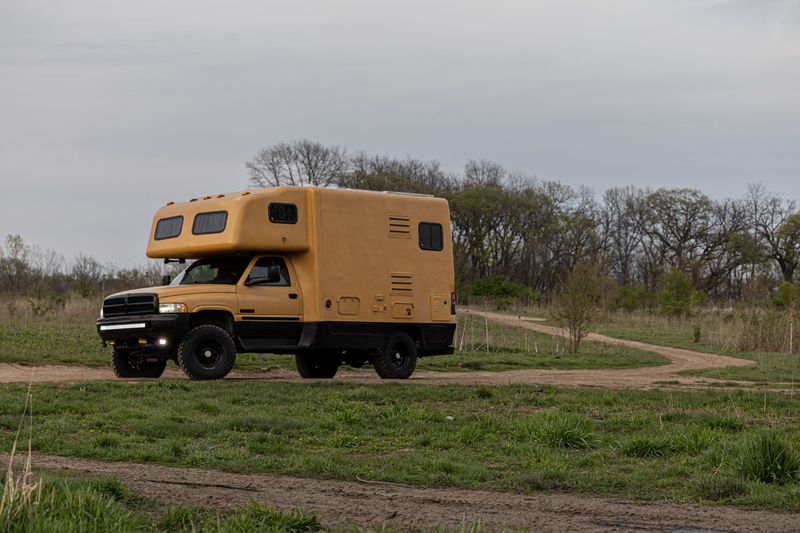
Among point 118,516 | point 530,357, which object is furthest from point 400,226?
point 118,516

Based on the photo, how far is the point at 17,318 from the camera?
3003cm

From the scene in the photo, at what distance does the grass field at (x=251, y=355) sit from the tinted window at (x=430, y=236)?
4929mm

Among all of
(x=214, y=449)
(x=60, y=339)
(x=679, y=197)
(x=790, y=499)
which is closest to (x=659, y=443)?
(x=790, y=499)

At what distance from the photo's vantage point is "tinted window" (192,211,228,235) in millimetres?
18844

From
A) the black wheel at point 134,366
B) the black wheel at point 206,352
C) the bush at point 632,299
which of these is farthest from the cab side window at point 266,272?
the bush at point 632,299

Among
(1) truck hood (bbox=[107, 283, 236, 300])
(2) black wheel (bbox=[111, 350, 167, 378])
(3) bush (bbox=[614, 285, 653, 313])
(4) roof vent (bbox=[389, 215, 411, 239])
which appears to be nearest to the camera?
(1) truck hood (bbox=[107, 283, 236, 300])

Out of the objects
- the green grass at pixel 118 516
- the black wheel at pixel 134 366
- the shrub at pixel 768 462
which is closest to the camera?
the green grass at pixel 118 516

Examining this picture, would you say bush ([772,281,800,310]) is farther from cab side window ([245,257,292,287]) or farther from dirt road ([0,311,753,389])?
cab side window ([245,257,292,287])

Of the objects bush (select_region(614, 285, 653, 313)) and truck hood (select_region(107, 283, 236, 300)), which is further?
bush (select_region(614, 285, 653, 313))

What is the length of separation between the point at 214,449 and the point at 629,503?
4.36m

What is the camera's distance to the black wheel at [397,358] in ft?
68.4

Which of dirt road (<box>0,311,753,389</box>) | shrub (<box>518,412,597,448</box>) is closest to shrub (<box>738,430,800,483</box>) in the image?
shrub (<box>518,412,597,448</box>)

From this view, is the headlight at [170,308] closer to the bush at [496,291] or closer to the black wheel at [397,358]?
the black wheel at [397,358]

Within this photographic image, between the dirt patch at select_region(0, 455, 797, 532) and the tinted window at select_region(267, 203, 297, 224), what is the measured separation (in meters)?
9.64
